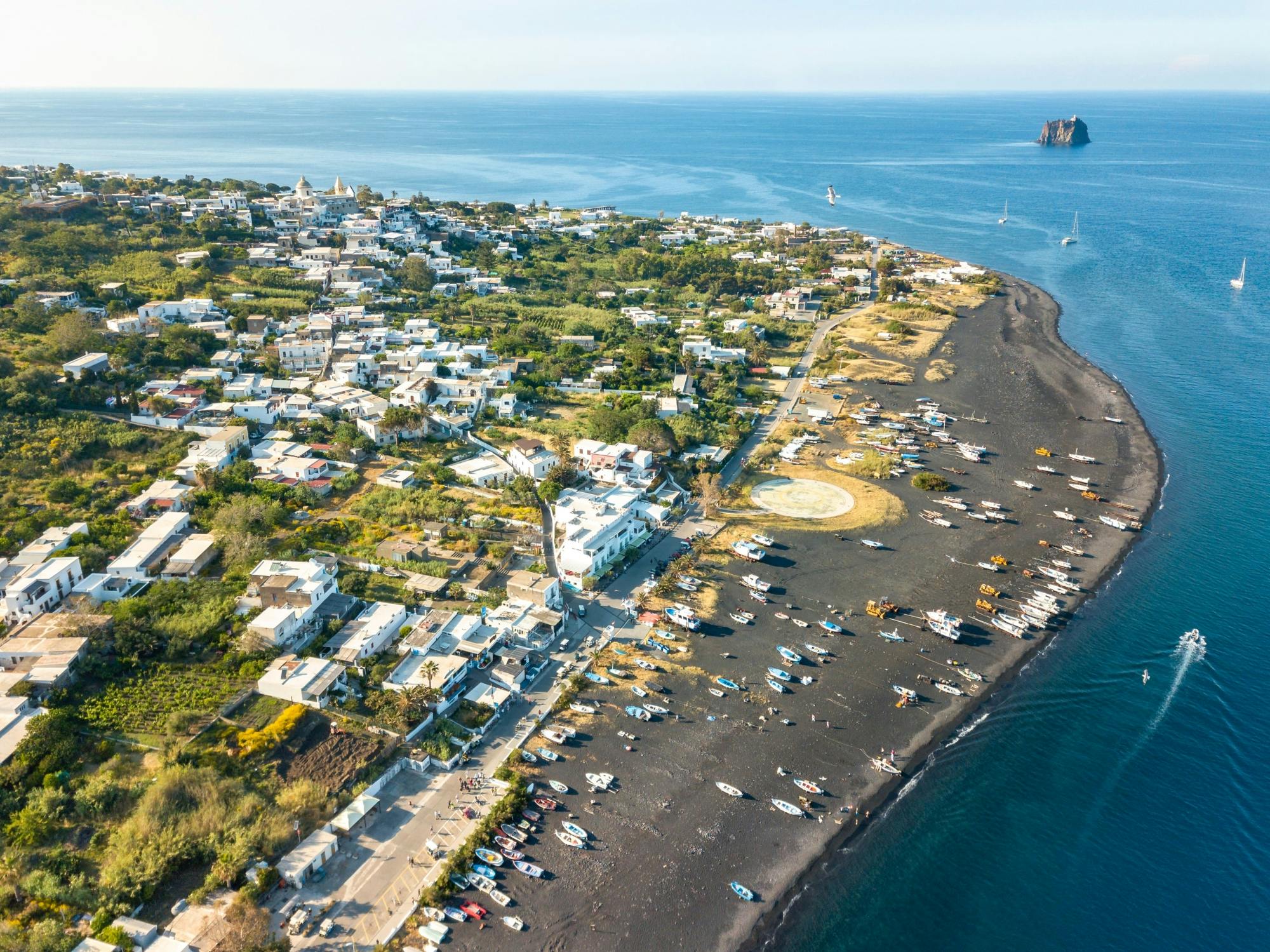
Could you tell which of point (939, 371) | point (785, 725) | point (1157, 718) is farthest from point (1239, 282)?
point (785, 725)

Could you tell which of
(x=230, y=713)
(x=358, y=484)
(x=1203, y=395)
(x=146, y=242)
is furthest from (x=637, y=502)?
(x=146, y=242)

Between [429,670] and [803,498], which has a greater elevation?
[803,498]

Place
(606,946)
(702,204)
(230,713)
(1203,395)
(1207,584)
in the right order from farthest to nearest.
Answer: (702,204) < (1203,395) < (1207,584) < (230,713) < (606,946)

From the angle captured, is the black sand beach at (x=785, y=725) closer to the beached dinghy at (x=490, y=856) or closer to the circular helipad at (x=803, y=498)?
the beached dinghy at (x=490, y=856)

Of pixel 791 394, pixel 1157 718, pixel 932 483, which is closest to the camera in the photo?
pixel 1157 718

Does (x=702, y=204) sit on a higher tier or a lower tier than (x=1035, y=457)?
higher

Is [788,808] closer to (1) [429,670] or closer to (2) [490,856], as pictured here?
(2) [490,856]

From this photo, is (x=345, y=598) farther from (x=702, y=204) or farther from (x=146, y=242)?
(x=702, y=204)

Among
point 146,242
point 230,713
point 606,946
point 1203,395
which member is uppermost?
point 146,242
